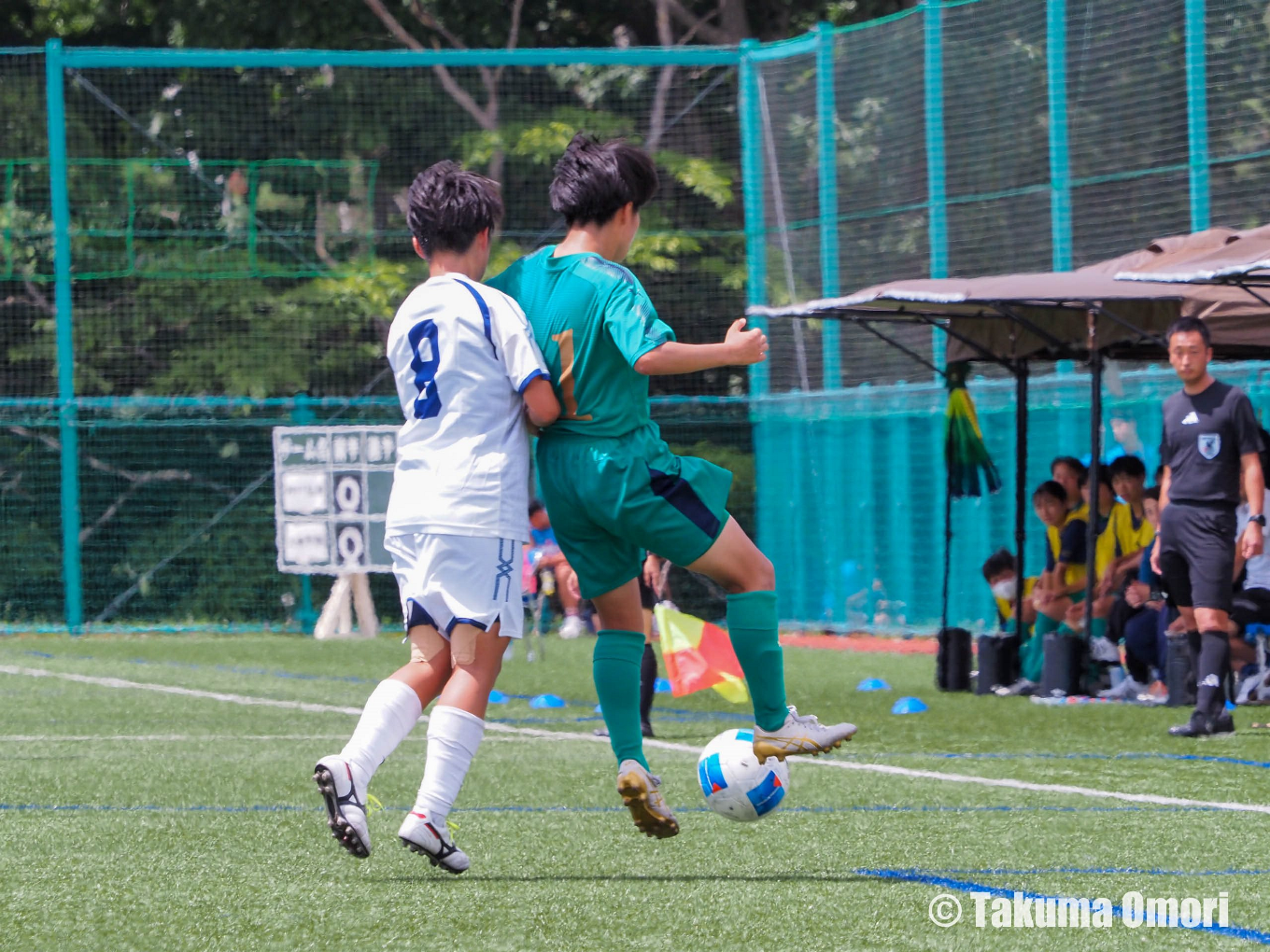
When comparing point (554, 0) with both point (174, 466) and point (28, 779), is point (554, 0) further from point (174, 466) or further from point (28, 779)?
point (28, 779)

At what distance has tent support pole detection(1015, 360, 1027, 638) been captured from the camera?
1203cm

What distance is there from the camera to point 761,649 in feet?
17.8

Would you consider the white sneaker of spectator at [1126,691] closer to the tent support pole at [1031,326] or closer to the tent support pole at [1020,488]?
the tent support pole at [1020,488]

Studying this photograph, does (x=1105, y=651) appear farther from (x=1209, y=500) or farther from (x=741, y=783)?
(x=741, y=783)

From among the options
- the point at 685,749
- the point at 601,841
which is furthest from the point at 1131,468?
the point at 601,841

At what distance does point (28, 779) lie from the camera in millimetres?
7328

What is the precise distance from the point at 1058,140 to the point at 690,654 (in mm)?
9356

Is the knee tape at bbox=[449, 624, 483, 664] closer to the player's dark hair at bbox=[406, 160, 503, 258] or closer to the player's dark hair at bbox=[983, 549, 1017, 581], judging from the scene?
the player's dark hair at bbox=[406, 160, 503, 258]

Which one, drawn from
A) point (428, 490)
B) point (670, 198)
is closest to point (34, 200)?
point (670, 198)

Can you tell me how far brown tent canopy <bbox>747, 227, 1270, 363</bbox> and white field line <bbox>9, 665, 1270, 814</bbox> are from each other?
2912mm

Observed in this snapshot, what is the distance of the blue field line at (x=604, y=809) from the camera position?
6316mm

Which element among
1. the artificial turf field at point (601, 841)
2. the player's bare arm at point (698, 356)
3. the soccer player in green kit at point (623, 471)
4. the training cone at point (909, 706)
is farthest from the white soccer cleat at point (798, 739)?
the training cone at point (909, 706)

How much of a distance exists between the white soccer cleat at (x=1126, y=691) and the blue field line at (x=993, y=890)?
20.5ft

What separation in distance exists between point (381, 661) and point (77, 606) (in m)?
4.99
